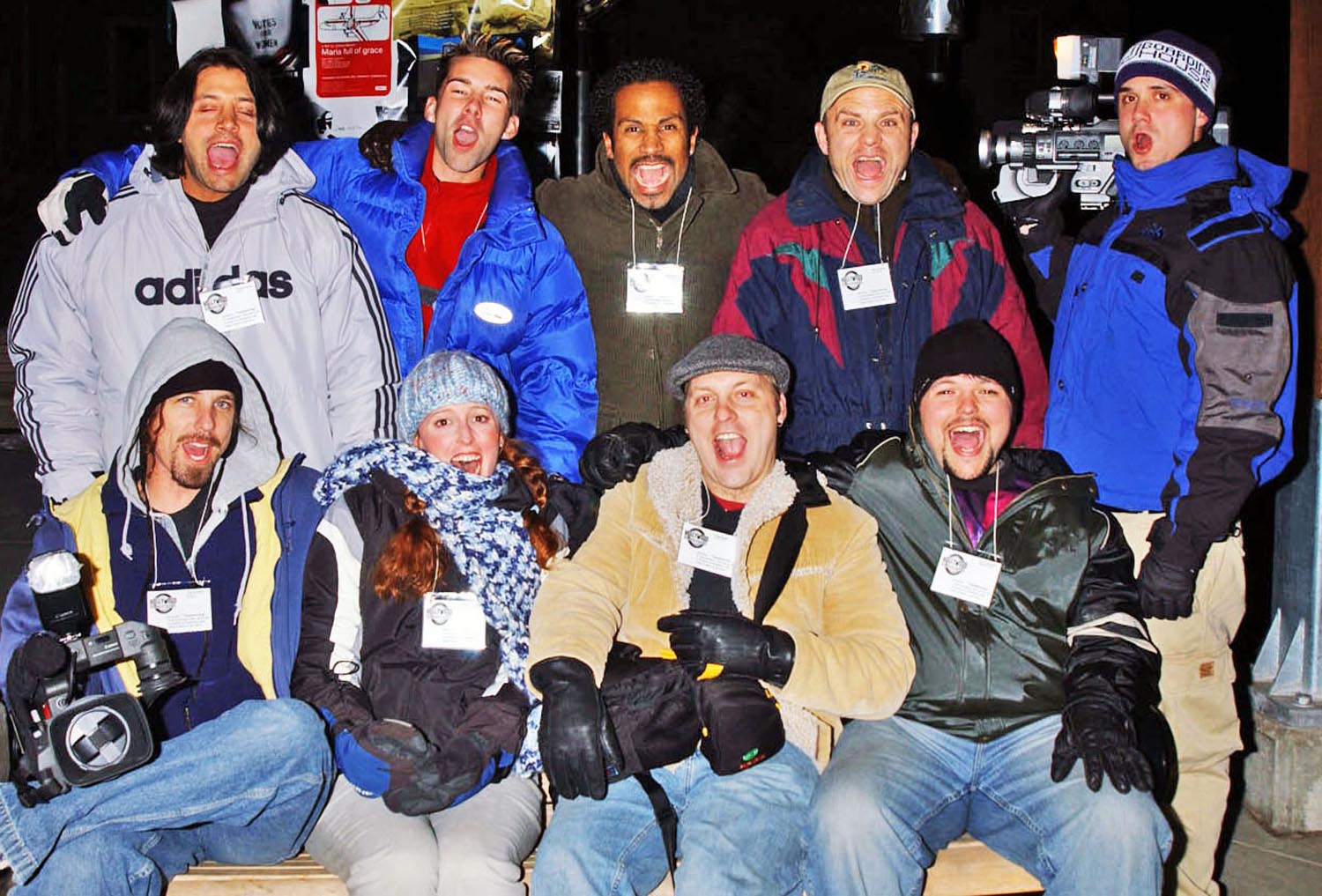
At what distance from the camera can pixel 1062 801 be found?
9.12ft

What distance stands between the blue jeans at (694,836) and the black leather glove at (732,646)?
0.25m

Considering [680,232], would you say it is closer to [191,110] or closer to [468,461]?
[468,461]

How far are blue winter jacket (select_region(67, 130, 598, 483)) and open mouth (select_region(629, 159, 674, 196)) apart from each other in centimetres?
30

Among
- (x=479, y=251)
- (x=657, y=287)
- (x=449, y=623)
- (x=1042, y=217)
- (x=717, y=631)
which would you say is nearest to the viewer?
(x=717, y=631)

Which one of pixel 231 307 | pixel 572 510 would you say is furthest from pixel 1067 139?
pixel 231 307

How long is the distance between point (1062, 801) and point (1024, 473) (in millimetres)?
805

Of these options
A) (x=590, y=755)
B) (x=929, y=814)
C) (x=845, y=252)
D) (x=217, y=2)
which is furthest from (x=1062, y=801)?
(x=217, y=2)

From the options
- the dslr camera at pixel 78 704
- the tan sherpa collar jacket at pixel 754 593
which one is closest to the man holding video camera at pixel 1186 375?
the tan sherpa collar jacket at pixel 754 593

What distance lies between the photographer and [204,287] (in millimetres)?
3447

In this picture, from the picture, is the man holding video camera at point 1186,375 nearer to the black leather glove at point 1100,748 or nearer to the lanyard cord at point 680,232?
the black leather glove at point 1100,748

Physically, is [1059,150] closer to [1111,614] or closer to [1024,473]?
[1024,473]

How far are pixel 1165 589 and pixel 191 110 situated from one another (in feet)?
9.57

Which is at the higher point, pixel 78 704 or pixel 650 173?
pixel 650 173

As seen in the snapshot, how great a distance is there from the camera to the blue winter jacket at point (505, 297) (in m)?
3.66
